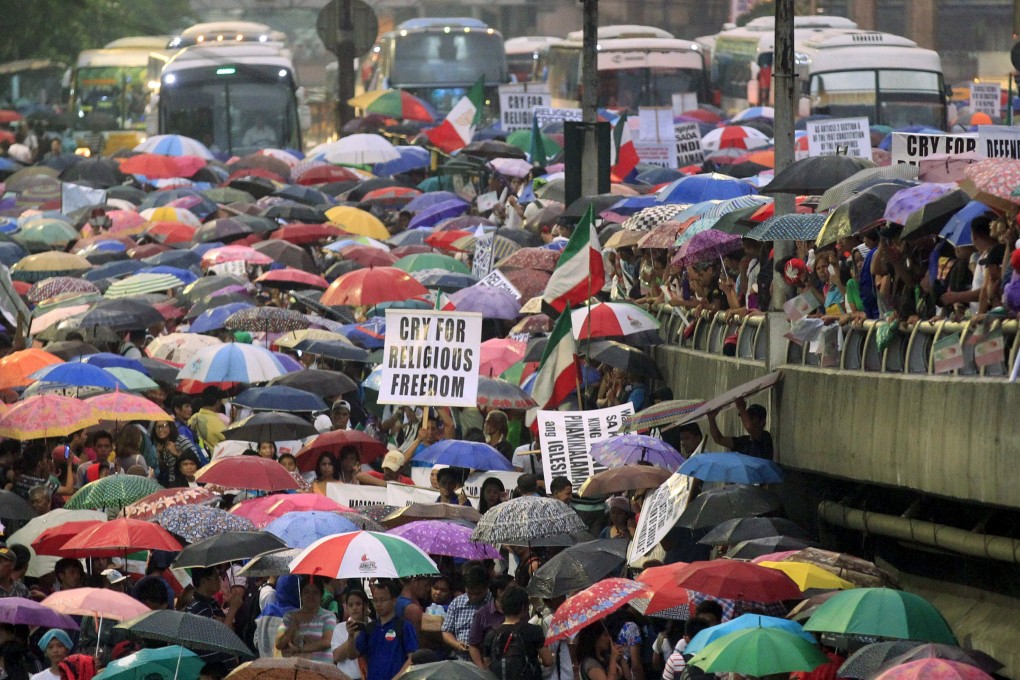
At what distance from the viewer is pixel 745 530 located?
13.1 m

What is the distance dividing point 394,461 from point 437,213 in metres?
14.0

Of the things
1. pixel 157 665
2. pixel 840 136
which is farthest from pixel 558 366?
pixel 840 136

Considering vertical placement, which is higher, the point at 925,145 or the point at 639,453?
the point at 925,145

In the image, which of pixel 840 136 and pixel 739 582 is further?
pixel 840 136

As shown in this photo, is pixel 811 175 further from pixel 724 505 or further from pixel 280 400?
pixel 280 400

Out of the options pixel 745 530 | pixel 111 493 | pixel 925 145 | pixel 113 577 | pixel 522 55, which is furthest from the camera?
pixel 522 55

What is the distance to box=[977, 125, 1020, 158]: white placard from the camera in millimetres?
16703

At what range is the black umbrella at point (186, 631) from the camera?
38.0 ft

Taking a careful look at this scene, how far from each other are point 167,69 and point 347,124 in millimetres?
5135

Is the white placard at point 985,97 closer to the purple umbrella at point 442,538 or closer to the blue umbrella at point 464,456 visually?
the blue umbrella at point 464,456

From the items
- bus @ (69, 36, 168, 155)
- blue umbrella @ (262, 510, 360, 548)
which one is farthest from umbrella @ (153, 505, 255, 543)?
bus @ (69, 36, 168, 155)

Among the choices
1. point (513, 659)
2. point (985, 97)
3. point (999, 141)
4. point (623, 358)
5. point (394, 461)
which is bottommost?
point (394, 461)

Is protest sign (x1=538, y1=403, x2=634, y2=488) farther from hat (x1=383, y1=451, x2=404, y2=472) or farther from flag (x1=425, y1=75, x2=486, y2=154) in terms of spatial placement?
flag (x1=425, y1=75, x2=486, y2=154)

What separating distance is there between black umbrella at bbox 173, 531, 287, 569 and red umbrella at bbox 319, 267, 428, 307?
936 cm
